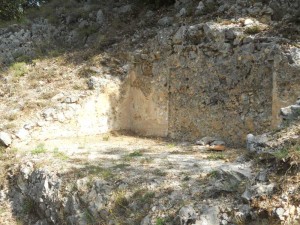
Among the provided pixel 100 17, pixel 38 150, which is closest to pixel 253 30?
pixel 38 150

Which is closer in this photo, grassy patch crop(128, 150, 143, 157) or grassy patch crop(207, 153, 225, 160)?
grassy patch crop(207, 153, 225, 160)

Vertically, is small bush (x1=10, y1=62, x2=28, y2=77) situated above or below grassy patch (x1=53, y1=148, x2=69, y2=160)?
above

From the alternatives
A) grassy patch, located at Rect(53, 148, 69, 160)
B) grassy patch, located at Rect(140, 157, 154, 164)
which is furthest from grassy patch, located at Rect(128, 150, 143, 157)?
grassy patch, located at Rect(53, 148, 69, 160)

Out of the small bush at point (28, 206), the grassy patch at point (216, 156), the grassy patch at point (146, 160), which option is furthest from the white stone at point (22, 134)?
the grassy patch at point (216, 156)

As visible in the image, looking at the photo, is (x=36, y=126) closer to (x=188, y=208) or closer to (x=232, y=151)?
(x=232, y=151)

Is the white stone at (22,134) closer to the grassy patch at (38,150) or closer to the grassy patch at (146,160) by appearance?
the grassy patch at (38,150)

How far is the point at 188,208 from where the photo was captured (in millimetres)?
4551

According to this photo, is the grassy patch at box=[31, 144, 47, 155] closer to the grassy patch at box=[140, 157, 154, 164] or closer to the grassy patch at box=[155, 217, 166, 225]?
the grassy patch at box=[140, 157, 154, 164]

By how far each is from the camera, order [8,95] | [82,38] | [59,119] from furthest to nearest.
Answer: [82,38], [8,95], [59,119]

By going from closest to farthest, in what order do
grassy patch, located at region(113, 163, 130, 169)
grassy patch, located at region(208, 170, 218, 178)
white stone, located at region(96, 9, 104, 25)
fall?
1. grassy patch, located at region(208, 170, 218, 178)
2. grassy patch, located at region(113, 163, 130, 169)
3. white stone, located at region(96, 9, 104, 25)

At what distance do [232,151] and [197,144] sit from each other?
138cm

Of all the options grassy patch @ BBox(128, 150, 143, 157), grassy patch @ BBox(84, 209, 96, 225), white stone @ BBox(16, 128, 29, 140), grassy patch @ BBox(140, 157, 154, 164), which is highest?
white stone @ BBox(16, 128, 29, 140)

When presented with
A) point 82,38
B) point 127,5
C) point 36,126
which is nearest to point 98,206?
point 36,126

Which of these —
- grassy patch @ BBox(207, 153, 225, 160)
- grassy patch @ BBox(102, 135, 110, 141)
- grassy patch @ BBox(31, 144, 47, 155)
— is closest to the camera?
grassy patch @ BBox(207, 153, 225, 160)
